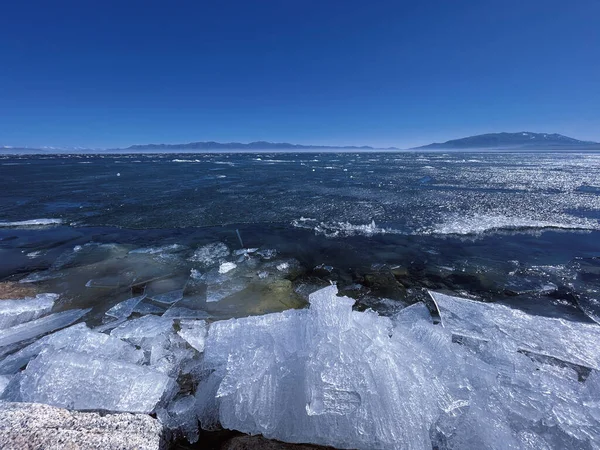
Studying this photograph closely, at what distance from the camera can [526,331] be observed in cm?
314

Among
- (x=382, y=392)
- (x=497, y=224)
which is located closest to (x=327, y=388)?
(x=382, y=392)

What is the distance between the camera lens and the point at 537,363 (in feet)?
8.97

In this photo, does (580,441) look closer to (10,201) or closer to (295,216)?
(295,216)

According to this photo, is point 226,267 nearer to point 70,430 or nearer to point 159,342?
point 159,342

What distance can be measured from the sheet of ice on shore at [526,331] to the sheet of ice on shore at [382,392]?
19 cm

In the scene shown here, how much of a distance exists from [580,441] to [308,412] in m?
2.01

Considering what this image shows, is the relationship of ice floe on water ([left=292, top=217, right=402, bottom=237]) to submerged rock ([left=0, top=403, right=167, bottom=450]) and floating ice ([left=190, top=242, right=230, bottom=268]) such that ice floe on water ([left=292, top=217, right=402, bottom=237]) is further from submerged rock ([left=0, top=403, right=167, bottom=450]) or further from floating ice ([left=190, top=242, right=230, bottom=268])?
submerged rock ([left=0, top=403, right=167, bottom=450])

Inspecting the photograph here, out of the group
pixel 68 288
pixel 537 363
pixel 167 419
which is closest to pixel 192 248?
pixel 68 288

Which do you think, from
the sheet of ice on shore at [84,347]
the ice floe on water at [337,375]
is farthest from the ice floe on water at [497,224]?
the sheet of ice on shore at [84,347]

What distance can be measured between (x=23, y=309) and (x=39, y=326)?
22.2 inches

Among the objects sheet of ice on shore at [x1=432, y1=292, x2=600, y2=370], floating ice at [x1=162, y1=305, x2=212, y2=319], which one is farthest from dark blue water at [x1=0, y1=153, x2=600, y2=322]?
floating ice at [x1=162, y1=305, x2=212, y2=319]

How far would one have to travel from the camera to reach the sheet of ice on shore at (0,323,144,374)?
8.71ft

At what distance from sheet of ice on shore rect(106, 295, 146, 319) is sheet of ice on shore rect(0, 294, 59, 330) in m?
0.95

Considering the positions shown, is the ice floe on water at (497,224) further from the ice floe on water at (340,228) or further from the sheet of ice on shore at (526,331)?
the sheet of ice on shore at (526,331)
